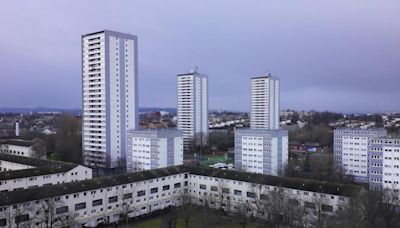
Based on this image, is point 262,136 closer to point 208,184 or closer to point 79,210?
point 208,184

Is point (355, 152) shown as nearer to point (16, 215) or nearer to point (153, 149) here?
point (153, 149)

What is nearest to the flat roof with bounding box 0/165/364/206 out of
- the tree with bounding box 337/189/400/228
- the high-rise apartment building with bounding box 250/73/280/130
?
the tree with bounding box 337/189/400/228

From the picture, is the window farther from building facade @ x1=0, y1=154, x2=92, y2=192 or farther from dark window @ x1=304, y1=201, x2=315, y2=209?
dark window @ x1=304, y1=201, x2=315, y2=209

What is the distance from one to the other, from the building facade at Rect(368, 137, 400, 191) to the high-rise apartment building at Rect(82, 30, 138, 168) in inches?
1005

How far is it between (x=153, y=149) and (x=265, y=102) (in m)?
32.8

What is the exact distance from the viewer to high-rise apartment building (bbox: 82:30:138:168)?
39750 millimetres

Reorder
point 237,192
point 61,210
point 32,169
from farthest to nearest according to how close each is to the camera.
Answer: point 32,169
point 237,192
point 61,210

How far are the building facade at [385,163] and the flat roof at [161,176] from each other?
9.27 meters

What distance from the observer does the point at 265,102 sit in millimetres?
64125

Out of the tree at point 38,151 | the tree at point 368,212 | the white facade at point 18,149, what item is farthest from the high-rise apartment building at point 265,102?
the tree at point 368,212

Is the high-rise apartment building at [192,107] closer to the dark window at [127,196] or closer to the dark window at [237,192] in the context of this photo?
the dark window at [237,192]

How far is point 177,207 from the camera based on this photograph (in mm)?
24500

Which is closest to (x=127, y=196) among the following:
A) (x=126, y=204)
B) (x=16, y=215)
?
(x=126, y=204)

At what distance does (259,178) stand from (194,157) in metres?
30.2
